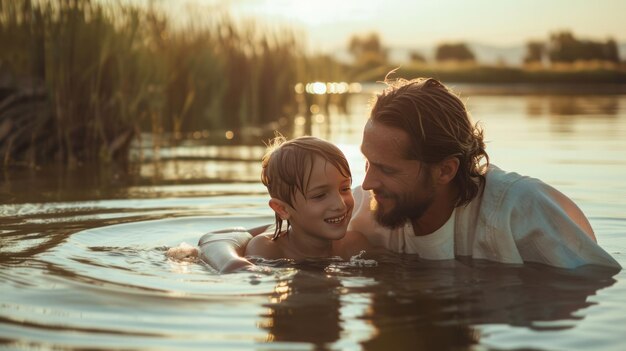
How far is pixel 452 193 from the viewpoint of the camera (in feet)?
16.8

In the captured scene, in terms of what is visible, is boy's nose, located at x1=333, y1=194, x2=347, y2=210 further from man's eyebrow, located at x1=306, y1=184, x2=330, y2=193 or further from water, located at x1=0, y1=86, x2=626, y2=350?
water, located at x1=0, y1=86, x2=626, y2=350

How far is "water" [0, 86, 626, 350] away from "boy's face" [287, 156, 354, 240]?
0.66 ft

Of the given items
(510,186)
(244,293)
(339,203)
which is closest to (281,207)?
(339,203)

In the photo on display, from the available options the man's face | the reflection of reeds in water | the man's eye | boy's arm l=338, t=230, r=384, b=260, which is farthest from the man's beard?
the reflection of reeds in water

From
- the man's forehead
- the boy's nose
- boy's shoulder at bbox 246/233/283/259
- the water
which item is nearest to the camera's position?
the water

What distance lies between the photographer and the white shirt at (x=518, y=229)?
484 cm

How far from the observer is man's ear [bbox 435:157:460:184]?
500cm

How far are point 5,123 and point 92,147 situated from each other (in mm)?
922

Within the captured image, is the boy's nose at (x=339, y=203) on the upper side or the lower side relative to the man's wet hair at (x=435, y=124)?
lower

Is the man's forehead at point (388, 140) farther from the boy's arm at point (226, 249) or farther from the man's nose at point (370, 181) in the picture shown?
the boy's arm at point (226, 249)

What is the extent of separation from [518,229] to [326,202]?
101 centimetres

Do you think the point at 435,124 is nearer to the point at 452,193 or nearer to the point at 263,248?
the point at 452,193

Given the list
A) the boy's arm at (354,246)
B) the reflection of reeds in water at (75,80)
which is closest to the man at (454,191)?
the boy's arm at (354,246)

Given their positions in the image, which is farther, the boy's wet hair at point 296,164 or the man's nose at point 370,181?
the boy's wet hair at point 296,164
